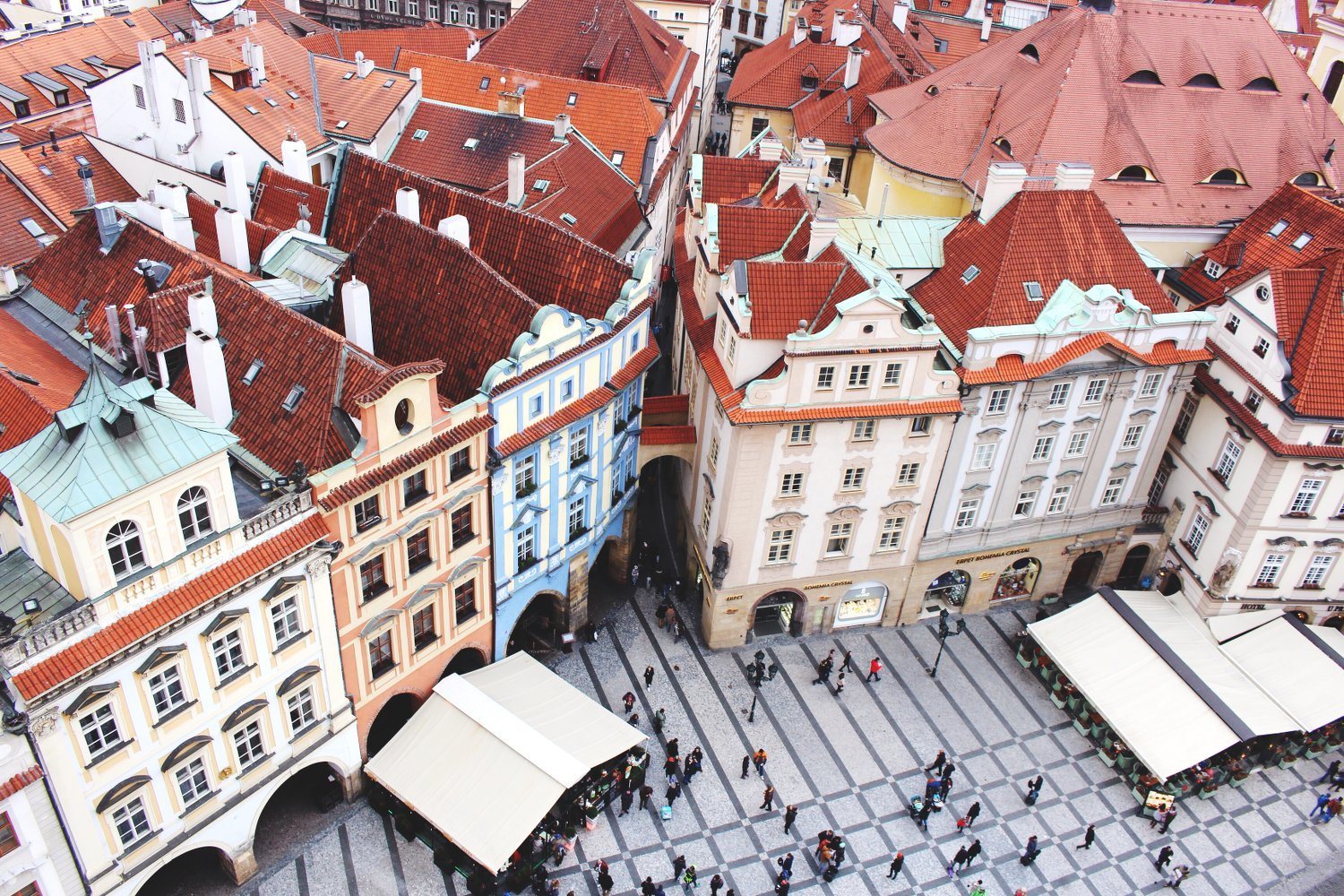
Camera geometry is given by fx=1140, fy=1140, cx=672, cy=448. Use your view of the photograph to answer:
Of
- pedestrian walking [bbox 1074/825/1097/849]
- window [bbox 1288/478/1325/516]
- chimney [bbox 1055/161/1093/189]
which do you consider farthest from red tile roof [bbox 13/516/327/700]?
window [bbox 1288/478/1325/516]

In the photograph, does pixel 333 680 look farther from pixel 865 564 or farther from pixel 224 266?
pixel 865 564

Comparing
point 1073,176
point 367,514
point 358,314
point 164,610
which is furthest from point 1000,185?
point 164,610

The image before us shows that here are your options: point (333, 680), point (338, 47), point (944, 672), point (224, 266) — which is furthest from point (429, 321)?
point (338, 47)

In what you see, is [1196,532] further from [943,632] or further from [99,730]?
[99,730]

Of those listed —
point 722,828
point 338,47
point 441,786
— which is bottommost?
point 722,828

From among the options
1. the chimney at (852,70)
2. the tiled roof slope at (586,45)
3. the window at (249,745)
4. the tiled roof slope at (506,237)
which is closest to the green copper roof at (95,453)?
the window at (249,745)

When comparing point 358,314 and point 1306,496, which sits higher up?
point 358,314

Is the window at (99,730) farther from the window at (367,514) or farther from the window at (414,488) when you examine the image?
the window at (414,488)
